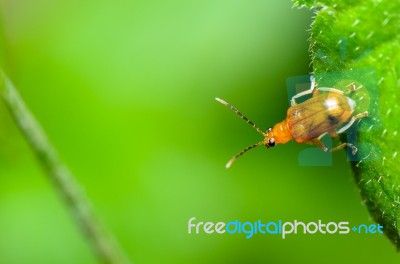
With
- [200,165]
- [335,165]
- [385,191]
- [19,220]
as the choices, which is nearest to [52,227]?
[19,220]

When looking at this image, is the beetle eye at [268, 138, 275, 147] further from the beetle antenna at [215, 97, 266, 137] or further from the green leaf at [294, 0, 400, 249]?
the green leaf at [294, 0, 400, 249]

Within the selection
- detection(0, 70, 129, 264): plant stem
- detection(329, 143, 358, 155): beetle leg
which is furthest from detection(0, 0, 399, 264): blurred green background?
detection(0, 70, 129, 264): plant stem

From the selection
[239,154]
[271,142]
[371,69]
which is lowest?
[239,154]

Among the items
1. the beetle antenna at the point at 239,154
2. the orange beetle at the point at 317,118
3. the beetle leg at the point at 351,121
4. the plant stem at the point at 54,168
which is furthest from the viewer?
the beetle antenna at the point at 239,154

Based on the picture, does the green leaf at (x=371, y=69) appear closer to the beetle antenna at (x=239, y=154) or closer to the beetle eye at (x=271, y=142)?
the beetle eye at (x=271, y=142)

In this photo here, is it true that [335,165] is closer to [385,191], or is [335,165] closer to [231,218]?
[231,218]

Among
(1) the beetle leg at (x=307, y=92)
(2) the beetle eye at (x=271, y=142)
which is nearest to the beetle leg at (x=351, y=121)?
(1) the beetle leg at (x=307, y=92)

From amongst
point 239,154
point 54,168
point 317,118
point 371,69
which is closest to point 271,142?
point 317,118

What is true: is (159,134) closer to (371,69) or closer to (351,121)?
(351,121)
